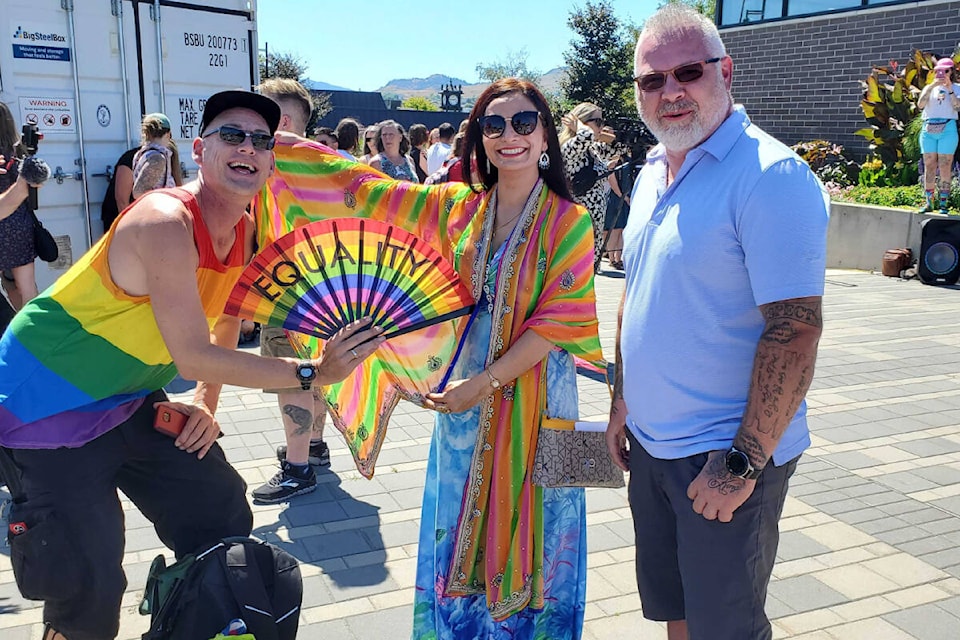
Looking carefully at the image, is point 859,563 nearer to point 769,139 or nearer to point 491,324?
point 491,324

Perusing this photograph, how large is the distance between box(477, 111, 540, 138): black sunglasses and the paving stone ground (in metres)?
1.87

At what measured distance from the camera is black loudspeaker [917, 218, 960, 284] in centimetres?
1056

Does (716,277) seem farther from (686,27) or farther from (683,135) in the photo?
(686,27)

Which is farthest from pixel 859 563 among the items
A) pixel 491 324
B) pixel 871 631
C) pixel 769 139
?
pixel 769 139

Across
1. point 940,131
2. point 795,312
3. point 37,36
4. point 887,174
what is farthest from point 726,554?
point 887,174

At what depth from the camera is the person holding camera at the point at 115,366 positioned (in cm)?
232

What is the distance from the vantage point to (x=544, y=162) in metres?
2.88

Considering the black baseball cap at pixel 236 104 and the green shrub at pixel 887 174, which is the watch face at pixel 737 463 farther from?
the green shrub at pixel 887 174

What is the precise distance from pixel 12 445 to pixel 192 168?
19.9 feet

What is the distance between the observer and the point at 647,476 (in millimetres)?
2398

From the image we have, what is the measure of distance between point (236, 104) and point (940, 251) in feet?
34.4

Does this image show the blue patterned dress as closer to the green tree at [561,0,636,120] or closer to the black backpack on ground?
the black backpack on ground

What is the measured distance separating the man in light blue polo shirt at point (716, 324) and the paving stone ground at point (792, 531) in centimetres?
114

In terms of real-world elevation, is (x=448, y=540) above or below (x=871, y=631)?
above
